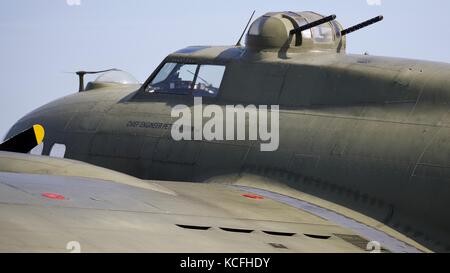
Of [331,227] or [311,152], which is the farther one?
[311,152]

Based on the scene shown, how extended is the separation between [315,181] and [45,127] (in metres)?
7.15

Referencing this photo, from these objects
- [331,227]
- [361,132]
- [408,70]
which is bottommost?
[331,227]

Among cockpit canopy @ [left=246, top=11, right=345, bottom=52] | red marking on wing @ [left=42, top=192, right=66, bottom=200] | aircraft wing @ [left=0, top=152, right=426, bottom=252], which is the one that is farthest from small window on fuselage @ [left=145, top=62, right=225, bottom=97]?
red marking on wing @ [left=42, top=192, right=66, bottom=200]

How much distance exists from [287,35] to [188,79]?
239cm

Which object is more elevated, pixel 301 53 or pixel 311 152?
pixel 301 53

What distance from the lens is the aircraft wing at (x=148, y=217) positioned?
1000 centimetres

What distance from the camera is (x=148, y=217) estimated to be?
11.7m

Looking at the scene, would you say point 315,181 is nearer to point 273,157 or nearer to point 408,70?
point 273,157

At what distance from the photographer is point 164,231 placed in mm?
11125

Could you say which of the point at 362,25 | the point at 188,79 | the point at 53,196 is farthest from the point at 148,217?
the point at 362,25

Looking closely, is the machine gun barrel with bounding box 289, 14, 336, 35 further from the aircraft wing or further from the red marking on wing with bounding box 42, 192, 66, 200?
the red marking on wing with bounding box 42, 192, 66, 200

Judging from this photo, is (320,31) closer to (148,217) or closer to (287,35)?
(287,35)
